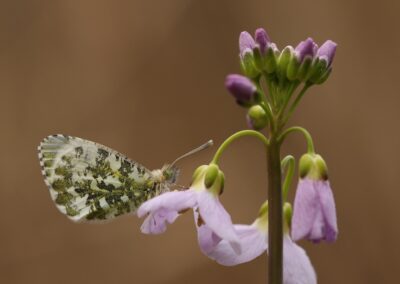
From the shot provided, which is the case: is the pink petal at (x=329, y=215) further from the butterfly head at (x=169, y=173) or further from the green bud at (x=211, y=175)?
the butterfly head at (x=169, y=173)

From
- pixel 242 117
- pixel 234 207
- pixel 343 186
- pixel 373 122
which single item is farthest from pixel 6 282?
pixel 373 122

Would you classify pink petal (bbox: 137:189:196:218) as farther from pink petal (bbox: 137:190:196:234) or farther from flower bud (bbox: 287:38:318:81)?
flower bud (bbox: 287:38:318:81)

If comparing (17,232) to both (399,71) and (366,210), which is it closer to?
(366,210)

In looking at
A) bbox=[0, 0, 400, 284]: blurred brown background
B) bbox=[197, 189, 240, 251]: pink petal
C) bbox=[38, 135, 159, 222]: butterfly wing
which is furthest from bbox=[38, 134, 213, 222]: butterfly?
bbox=[0, 0, 400, 284]: blurred brown background

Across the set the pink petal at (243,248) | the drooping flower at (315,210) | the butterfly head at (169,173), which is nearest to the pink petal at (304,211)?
the drooping flower at (315,210)

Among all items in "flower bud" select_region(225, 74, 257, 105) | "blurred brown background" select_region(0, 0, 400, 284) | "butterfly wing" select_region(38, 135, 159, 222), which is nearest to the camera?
"flower bud" select_region(225, 74, 257, 105)

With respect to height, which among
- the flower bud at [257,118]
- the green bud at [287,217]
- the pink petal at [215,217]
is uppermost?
the flower bud at [257,118]


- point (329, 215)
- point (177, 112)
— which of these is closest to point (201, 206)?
point (329, 215)

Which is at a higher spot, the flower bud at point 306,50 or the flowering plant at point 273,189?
the flower bud at point 306,50
